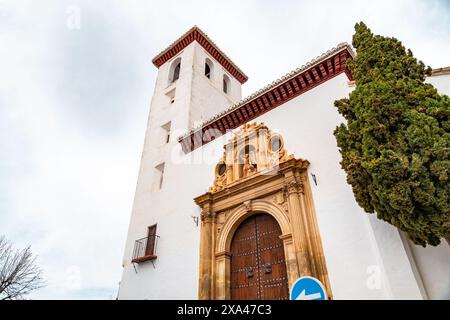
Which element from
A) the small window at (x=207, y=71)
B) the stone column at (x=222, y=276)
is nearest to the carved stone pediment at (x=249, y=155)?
the stone column at (x=222, y=276)

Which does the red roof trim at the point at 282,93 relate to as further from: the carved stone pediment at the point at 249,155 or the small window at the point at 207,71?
the small window at the point at 207,71

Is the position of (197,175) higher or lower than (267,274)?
higher

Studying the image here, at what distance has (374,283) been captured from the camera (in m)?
4.38

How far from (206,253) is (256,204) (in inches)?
69.0

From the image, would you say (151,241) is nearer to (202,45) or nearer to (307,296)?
(307,296)

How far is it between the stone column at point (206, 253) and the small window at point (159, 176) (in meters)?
3.11

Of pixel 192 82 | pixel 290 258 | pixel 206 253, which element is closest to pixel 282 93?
pixel 290 258

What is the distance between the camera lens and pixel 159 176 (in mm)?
10227

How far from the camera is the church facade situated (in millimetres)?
4551

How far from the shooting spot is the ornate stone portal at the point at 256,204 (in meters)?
5.37

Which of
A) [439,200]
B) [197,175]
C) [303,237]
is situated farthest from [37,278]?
[439,200]

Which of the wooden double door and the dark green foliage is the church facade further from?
the dark green foliage

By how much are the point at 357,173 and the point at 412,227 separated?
3.45 feet
